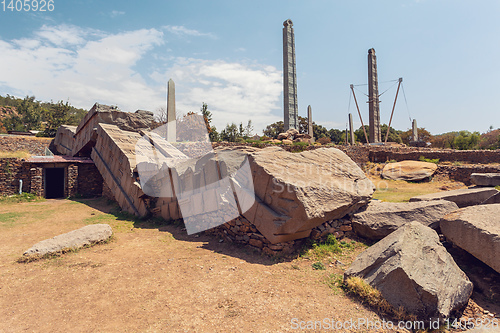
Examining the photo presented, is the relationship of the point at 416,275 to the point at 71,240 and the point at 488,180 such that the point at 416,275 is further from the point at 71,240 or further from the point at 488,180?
the point at 71,240

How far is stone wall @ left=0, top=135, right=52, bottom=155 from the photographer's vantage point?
1719 centimetres

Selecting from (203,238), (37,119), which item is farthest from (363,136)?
(37,119)

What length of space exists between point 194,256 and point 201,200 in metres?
1.75

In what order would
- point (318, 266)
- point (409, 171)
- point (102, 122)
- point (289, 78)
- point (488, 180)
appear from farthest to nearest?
point (289, 78) < point (409, 171) < point (102, 122) < point (488, 180) < point (318, 266)

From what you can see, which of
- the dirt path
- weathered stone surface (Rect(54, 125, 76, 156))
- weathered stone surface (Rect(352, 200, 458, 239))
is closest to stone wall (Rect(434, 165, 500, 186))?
weathered stone surface (Rect(352, 200, 458, 239))

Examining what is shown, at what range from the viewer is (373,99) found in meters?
26.3

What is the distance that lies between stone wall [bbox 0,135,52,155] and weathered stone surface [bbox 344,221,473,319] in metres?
22.4

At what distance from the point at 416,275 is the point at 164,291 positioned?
3937mm

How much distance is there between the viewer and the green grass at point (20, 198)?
10.7m

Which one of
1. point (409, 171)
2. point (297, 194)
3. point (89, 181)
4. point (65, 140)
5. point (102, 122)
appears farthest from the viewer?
point (65, 140)

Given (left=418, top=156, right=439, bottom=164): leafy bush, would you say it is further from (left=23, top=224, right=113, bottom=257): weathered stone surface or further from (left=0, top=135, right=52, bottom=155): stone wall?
(left=0, top=135, right=52, bottom=155): stone wall

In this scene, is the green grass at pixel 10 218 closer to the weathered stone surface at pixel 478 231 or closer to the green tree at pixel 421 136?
the weathered stone surface at pixel 478 231

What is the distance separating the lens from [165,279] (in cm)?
446

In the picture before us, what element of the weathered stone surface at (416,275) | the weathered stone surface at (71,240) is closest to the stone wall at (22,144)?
the weathered stone surface at (71,240)
